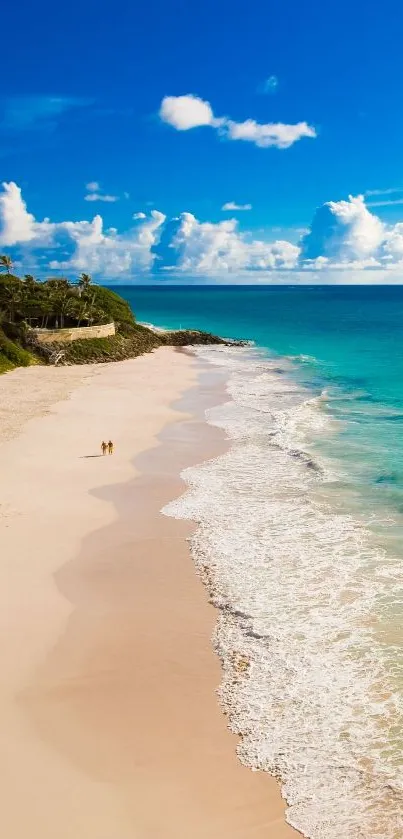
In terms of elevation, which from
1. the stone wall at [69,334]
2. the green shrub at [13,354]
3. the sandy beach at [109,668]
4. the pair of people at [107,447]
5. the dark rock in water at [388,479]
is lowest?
the sandy beach at [109,668]

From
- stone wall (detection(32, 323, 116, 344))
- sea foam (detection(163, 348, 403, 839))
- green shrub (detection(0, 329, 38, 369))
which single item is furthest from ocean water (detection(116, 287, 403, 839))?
stone wall (detection(32, 323, 116, 344))

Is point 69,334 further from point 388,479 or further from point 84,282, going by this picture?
point 388,479

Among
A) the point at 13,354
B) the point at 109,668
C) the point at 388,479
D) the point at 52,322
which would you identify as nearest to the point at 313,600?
the point at 109,668

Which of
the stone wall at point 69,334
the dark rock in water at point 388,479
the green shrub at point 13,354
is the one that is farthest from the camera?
the stone wall at point 69,334

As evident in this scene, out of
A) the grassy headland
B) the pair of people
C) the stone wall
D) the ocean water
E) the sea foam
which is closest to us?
the sea foam

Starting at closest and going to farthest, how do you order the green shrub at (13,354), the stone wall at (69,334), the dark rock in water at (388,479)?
1. the dark rock in water at (388,479)
2. the green shrub at (13,354)
3. the stone wall at (69,334)

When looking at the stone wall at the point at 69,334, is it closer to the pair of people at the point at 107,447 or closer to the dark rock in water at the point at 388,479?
the pair of people at the point at 107,447

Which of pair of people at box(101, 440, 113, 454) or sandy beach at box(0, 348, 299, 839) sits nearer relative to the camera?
sandy beach at box(0, 348, 299, 839)

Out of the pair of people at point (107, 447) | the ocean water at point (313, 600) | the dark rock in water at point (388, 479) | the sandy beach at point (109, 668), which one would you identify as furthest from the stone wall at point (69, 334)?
the dark rock in water at point (388, 479)

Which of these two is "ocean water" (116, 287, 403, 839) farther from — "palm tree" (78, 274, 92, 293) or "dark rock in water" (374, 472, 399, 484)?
"palm tree" (78, 274, 92, 293)
